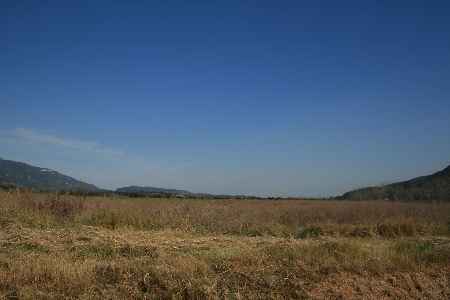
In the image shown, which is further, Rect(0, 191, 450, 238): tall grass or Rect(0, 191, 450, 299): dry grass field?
Rect(0, 191, 450, 238): tall grass

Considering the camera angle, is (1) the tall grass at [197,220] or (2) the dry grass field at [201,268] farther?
(1) the tall grass at [197,220]

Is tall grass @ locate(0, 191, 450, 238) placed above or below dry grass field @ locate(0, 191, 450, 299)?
above

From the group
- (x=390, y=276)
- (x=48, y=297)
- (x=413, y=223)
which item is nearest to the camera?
(x=48, y=297)

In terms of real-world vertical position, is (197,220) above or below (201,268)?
above

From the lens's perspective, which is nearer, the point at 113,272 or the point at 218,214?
the point at 113,272

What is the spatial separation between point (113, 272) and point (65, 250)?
10.0ft

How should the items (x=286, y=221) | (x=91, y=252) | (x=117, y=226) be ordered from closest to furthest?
(x=91, y=252), (x=117, y=226), (x=286, y=221)

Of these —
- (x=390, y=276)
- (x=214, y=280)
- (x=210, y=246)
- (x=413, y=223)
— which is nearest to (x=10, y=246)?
(x=210, y=246)

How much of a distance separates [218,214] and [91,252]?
10445 millimetres

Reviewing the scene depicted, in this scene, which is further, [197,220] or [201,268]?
[197,220]

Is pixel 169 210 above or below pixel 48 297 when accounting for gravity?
above

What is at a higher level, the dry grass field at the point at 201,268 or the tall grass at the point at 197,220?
the tall grass at the point at 197,220

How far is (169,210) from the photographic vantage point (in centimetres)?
2081

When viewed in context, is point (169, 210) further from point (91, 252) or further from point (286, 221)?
point (91, 252)
